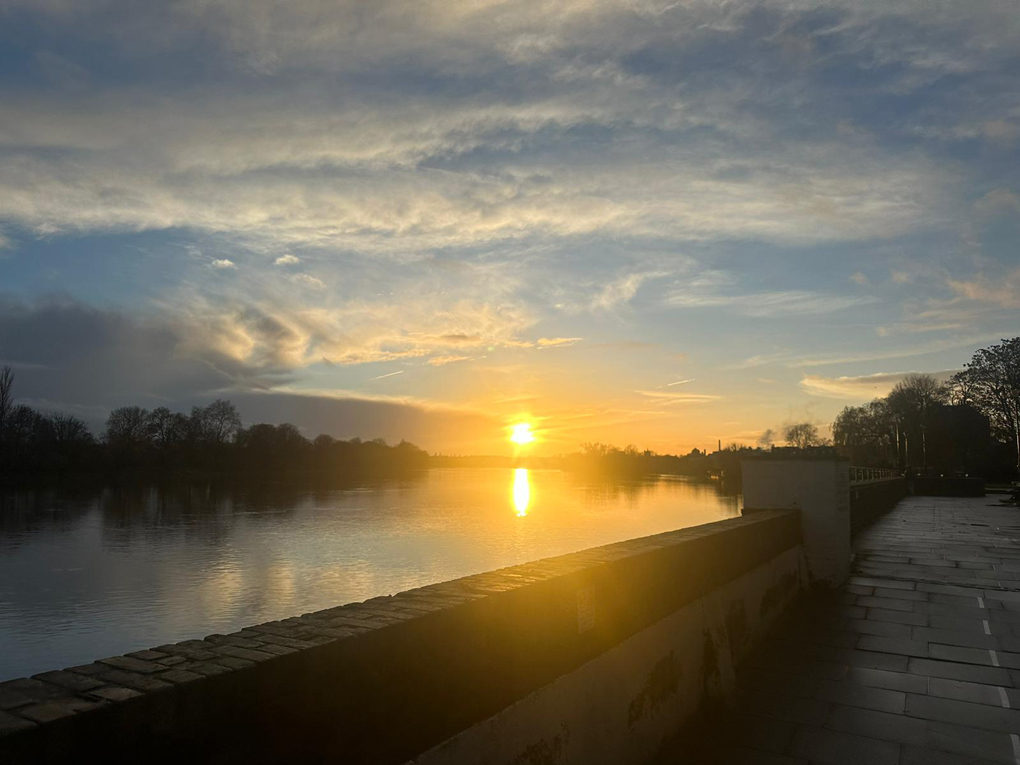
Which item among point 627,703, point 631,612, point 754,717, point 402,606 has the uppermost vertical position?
point 402,606

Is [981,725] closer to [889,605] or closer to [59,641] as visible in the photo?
[889,605]

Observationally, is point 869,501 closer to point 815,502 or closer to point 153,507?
point 815,502

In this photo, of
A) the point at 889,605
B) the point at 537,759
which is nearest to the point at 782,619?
the point at 889,605

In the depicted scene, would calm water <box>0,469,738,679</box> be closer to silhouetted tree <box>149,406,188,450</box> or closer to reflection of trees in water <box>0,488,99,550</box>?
reflection of trees in water <box>0,488,99,550</box>

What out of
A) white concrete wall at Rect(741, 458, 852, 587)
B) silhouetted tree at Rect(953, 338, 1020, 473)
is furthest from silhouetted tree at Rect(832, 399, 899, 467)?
white concrete wall at Rect(741, 458, 852, 587)

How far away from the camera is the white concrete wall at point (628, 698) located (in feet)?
10.1

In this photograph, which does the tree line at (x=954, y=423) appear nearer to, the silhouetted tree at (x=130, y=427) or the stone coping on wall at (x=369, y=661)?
Answer: the stone coping on wall at (x=369, y=661)

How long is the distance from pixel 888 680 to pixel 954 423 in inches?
2546

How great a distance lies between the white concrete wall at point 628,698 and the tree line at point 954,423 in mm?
37550

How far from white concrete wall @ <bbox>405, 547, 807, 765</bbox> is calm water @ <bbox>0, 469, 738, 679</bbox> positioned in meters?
19.4

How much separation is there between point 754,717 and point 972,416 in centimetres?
6598

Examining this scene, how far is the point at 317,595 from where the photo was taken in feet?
88.5

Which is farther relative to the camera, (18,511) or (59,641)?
(18,511)

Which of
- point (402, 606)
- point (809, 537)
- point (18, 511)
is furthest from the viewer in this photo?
point (18, 511)
